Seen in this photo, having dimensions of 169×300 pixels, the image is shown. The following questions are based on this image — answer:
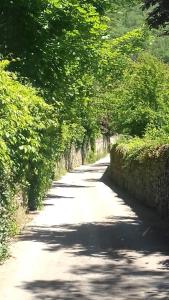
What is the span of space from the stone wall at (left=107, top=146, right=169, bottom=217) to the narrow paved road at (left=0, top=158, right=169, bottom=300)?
0.66m

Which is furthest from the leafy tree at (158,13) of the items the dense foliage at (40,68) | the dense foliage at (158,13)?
the dense foliage at (40,68)

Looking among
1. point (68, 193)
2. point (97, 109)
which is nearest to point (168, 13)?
point (68, 193)

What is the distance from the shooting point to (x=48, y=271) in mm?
9875

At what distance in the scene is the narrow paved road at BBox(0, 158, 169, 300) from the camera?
8477 millimetres

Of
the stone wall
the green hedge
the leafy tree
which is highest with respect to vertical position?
the leafy tree

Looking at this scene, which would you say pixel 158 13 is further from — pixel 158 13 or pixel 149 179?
pixel 149 179

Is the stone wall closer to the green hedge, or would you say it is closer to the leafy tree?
the green hedge

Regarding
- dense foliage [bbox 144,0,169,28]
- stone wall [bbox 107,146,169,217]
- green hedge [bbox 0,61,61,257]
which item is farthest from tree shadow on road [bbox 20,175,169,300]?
dense foliage [bbox 144,0,169,28]

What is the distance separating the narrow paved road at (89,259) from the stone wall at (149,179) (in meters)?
0.66

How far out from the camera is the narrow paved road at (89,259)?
848 cm

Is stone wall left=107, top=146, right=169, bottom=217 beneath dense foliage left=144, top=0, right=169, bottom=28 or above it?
beneath

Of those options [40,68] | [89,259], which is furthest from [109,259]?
[40,68]

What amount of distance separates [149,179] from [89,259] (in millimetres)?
9252

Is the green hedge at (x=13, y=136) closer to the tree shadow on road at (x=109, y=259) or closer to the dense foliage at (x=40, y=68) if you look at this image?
the dense foliage at (x=40, y=68)
